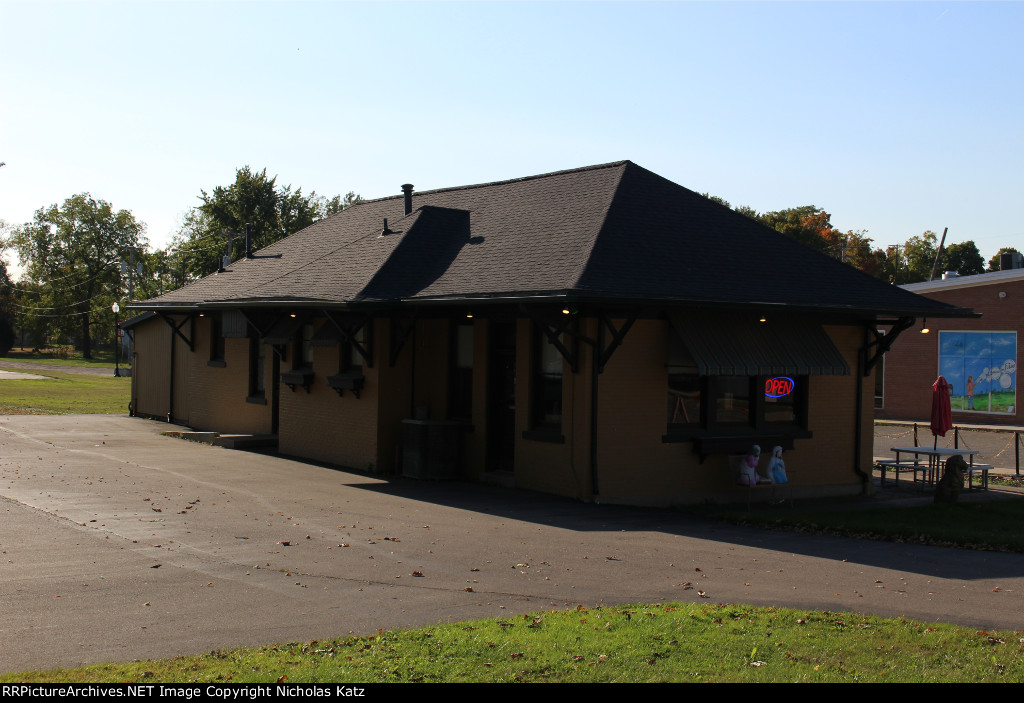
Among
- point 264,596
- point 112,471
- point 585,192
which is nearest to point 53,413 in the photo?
point 112,471

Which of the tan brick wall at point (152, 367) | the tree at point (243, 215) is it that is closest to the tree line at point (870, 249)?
the tree at point (243, 215)

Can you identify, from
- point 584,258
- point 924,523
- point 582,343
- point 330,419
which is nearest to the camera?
point 924,523

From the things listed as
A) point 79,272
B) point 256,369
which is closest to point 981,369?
point 256,369

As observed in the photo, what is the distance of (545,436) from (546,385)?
85 cm

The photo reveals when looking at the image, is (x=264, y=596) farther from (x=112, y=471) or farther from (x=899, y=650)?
(x=112, y=471)

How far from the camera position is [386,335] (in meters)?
16.5

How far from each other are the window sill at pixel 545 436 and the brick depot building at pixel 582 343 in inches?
1.3

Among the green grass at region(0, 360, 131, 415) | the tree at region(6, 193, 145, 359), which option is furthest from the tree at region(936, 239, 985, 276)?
the tree at region(6, 193, 145, 359)

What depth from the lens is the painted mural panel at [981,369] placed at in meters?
32.8

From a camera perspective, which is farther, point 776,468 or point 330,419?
point 330,419

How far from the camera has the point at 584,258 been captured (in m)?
14.1

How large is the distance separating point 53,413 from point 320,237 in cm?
1100

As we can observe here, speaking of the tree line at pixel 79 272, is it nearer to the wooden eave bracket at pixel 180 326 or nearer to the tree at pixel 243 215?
the tree at pixel 243 215

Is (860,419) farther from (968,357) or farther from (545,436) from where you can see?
(968,357)
